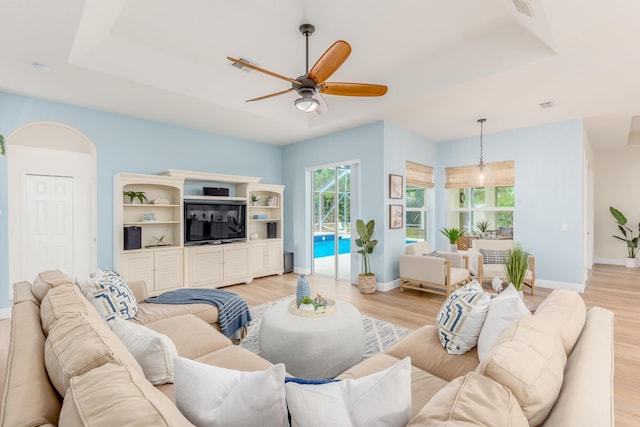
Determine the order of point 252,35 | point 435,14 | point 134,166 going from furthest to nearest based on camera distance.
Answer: point 134,166 < point 252,35 < point 435,14

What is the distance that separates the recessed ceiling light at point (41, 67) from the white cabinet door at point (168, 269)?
2544mm

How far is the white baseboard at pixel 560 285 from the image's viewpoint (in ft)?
15.8

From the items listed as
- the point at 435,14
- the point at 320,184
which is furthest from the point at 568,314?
the point at 320,184

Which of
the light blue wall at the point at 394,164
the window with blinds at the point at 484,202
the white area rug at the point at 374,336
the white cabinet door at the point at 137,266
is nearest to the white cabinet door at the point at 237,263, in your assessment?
the white cabinet door at the point at 137,266

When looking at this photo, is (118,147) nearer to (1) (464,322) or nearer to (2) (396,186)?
(2) (396,186)

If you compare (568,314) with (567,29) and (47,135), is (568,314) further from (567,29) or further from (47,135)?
(47,135)

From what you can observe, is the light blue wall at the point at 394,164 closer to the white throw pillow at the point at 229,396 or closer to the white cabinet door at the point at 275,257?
the white cabinet door at the point at 275,257

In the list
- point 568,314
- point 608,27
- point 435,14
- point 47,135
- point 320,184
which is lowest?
point 568,314

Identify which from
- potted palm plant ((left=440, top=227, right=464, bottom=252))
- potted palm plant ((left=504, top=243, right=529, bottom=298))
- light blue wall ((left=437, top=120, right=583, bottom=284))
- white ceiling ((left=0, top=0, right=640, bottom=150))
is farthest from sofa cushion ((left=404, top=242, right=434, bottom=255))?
potted palm plant ((left=504, top=243, right=529, bottom=298))

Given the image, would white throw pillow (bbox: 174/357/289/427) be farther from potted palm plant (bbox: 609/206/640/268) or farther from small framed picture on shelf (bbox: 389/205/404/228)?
potted palm plant (bbox: 609/206/640/268)

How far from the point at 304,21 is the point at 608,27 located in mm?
2568

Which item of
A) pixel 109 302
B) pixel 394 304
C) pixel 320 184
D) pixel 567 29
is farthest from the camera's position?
pixel 320 184

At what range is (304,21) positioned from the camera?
10.2 ft

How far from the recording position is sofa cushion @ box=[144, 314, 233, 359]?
198 centimetres
